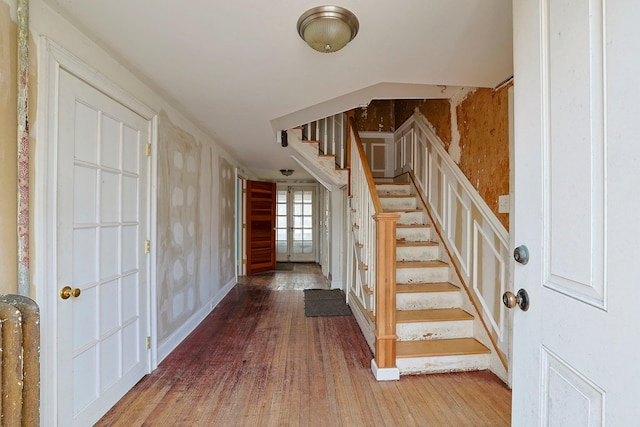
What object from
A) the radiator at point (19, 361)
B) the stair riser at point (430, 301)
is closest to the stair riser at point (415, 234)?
the stair riser at point (430, 301)

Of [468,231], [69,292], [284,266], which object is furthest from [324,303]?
[284,266]

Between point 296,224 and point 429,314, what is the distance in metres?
5.31

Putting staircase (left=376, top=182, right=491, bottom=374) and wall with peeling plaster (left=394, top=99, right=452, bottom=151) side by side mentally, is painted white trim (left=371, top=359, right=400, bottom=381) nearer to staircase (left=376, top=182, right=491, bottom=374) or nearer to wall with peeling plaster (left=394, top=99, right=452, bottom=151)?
staircase (left=376, top=182, right=491, bottom=374)

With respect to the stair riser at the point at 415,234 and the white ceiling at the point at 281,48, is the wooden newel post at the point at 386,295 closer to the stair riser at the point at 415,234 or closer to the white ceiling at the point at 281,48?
the white ceiling at the point at 281,48

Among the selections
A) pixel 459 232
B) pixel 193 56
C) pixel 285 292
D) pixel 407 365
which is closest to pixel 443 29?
pixel 193 56

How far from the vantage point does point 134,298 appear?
2092mm

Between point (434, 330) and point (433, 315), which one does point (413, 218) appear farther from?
point (434, 330)

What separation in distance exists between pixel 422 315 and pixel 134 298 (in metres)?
2.26

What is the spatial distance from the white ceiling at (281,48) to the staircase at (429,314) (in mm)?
1605

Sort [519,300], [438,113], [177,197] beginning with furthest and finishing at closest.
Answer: [438,113], [177,197], [519,300]

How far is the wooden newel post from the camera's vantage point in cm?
217

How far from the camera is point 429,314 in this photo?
255 cm

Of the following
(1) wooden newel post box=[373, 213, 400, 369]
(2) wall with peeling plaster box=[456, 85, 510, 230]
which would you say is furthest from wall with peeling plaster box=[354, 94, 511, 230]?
(1) wooden newel post box=[373, 213, 400, 369]

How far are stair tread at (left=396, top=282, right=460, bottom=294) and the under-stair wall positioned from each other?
0.12 meters
